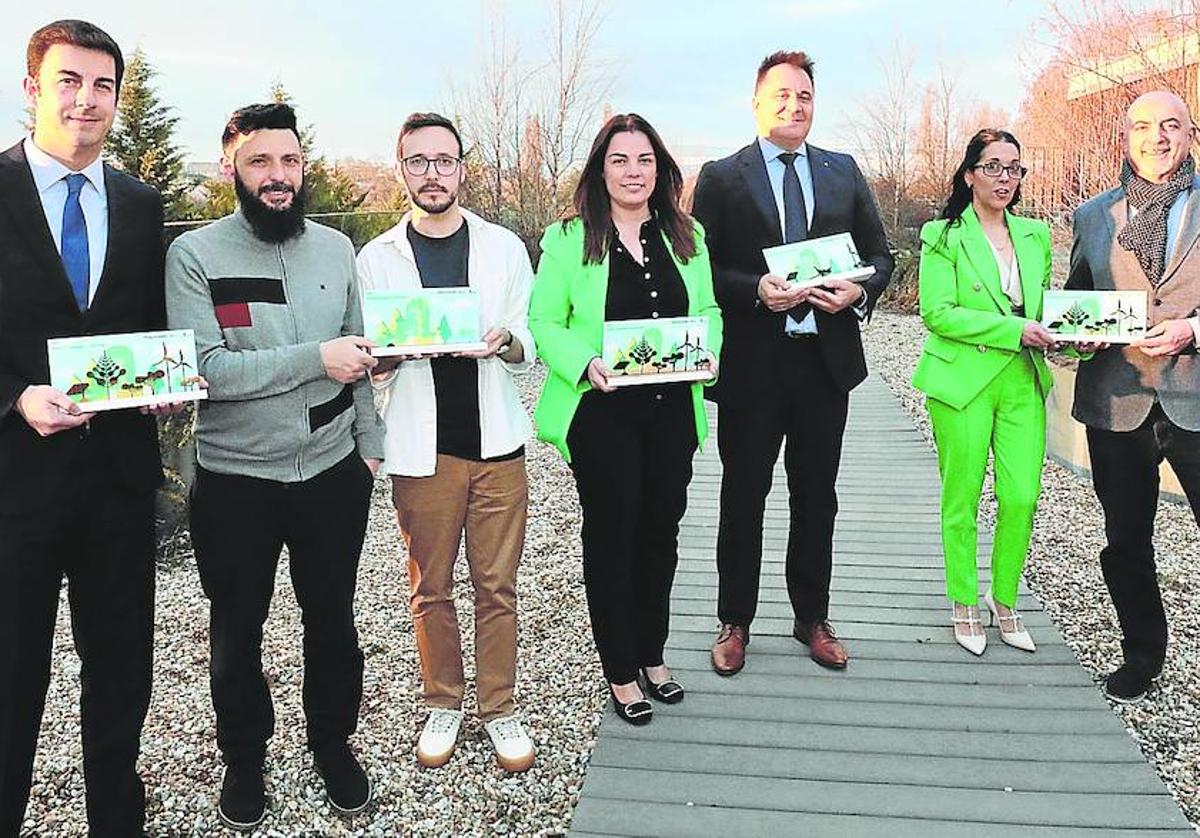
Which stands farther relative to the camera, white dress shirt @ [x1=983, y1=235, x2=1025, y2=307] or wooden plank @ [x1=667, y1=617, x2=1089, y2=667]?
wooden plank @ [x1=667, y1=617, x2=1089, y2=667]

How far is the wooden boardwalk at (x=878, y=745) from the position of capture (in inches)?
126

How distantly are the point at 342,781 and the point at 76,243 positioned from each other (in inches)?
75.8

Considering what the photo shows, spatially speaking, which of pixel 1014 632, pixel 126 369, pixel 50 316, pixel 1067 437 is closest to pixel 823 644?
pixel 1014 632

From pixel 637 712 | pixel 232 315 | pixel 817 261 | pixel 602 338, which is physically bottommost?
pixel 637 712

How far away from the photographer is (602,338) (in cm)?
345

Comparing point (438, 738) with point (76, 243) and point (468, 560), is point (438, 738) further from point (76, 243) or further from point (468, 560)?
point (76, 243)

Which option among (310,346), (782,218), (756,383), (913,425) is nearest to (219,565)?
(310,346)

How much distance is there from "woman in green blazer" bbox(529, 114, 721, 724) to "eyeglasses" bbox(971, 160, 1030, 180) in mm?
1266

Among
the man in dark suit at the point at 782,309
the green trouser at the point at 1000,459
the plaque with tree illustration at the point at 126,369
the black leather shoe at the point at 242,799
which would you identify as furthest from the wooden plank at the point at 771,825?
the plaque with tree illustration at the point at 126,369

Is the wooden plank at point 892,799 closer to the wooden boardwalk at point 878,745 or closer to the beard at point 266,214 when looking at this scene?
the wooden boardwalk at point 878,745

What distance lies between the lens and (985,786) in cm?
337

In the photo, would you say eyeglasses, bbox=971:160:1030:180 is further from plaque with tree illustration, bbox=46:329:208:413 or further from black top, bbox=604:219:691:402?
plaque with tree illustration, bbox=46:329:208:413

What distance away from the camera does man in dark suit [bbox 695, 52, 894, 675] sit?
12.6 feet

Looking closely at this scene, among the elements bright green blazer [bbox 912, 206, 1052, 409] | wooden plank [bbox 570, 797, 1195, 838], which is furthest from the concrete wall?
wooden plank [bbox 570, 797, 1195, 838]
